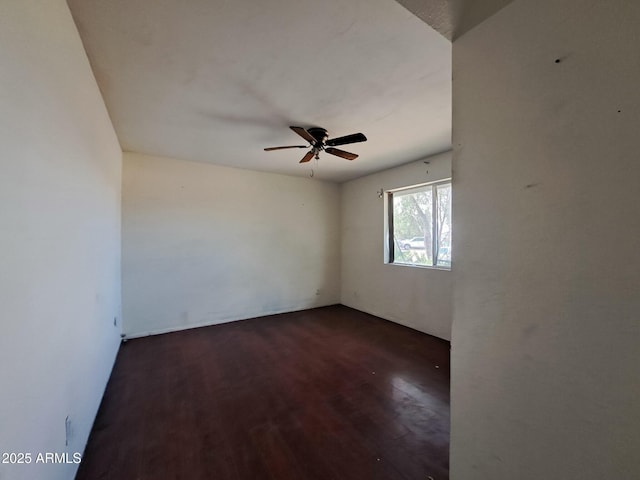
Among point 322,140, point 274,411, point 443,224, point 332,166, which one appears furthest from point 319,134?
point 274,411

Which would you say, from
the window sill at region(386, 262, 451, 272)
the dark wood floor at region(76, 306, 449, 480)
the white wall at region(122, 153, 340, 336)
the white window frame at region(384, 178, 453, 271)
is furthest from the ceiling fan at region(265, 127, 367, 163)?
the dark wood floor at region(76, 306, 449, 480)

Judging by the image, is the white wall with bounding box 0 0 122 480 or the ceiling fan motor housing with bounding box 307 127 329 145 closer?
the white wall with bounding box 0 0 122 480

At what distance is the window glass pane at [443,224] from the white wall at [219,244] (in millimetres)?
2112

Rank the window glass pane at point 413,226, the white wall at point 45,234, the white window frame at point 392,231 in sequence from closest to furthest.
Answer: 1. the white wall at point 45,234
2. the white window frame at point 392,231
3. the window glass pane at point 413,226

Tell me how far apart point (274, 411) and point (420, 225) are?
3083mm

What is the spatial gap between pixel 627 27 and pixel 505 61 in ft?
0.83

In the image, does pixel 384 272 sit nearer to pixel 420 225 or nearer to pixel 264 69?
pixel 420 225

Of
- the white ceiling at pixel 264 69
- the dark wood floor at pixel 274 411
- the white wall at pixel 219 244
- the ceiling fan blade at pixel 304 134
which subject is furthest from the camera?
the white wall at pixel 219 244

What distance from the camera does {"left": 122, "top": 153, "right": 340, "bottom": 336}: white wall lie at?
11.5 ft

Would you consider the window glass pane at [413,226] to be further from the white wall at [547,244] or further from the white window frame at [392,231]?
the white wall at [547,244]

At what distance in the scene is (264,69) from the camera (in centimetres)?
176

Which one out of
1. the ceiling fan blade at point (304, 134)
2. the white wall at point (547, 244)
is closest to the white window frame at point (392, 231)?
the ceiling fan blade at point (304, 134)

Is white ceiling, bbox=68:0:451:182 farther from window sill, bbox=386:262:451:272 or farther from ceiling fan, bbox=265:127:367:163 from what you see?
window sill, bbox=386:262:451:272

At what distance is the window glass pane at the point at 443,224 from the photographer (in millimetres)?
3561
